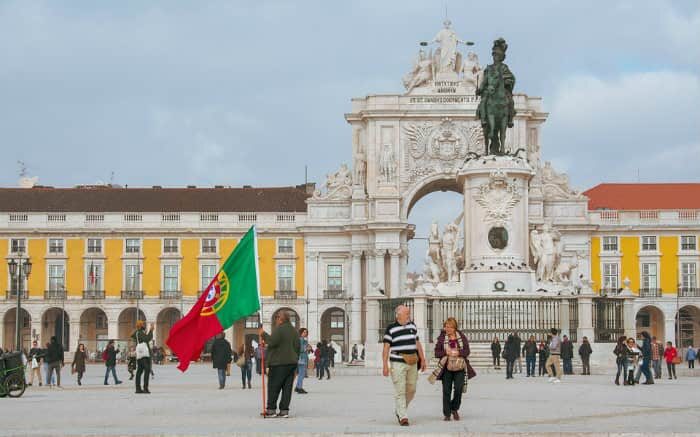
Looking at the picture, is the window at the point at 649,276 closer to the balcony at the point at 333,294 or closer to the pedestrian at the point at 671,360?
the balcony at the point at 333,294

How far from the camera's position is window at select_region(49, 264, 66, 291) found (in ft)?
284

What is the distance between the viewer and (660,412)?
759 inches

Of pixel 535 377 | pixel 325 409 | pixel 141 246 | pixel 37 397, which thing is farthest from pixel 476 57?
pixel 325 409

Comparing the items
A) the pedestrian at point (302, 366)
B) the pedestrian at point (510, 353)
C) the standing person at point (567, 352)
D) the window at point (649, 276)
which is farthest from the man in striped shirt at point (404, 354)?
the window at point (649, 276)

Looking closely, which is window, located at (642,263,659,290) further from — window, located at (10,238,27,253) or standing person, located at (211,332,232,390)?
standing person, located at (211,332,232,390)

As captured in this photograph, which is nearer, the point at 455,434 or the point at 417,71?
the point at 455,434

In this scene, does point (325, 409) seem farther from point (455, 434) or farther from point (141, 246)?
point (141, 246)

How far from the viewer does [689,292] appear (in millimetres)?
85125

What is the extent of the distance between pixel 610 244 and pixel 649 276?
10.1 ft

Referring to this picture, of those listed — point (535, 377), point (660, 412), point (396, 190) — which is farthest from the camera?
point (396, 190)

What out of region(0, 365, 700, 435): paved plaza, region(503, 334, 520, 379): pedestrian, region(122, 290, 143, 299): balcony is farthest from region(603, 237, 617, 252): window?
region(0, 365, 700, 435): paved plaza

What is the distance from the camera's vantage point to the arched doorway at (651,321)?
86375 mm

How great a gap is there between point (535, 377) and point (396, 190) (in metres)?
51.9

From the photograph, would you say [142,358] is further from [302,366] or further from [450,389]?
[450,389]
